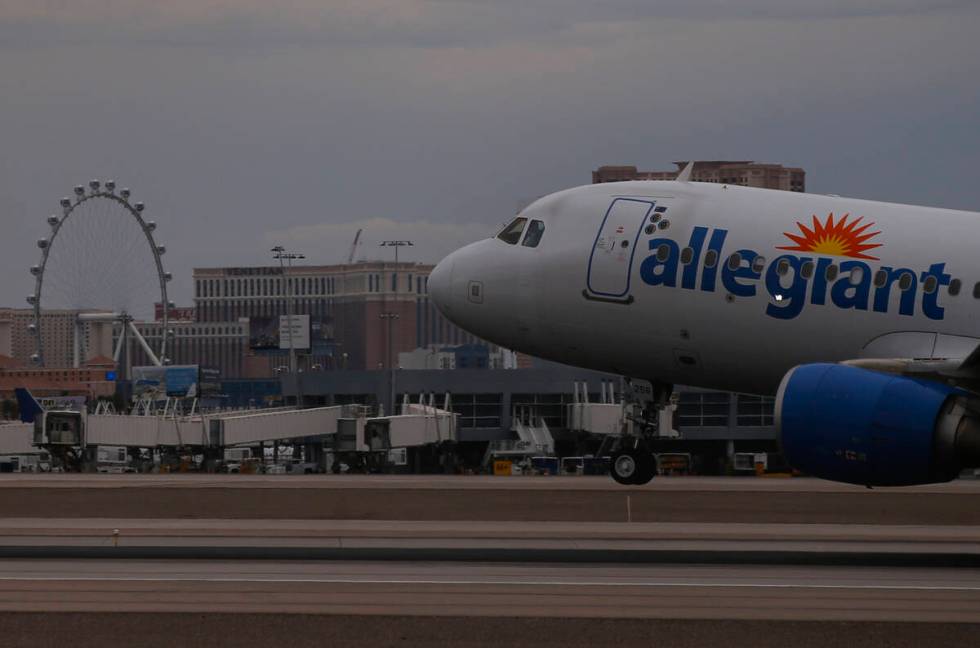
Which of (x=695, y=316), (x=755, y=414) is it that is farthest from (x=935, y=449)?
(x=755, y=414)

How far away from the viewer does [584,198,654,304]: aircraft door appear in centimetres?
2844

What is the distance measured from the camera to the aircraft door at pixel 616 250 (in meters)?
28.4

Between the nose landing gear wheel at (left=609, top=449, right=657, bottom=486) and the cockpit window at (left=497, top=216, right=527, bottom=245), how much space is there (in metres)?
4.40

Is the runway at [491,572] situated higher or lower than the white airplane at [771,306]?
lower

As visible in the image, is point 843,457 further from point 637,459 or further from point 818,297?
point 637,459

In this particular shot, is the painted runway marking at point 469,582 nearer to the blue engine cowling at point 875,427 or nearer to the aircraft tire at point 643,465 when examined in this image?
the blue engine cowling at point 875,427

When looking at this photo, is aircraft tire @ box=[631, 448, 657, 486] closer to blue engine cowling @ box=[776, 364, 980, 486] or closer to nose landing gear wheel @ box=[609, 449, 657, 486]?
nose landing gear wheel @ box=[609, 449, 657, 486]

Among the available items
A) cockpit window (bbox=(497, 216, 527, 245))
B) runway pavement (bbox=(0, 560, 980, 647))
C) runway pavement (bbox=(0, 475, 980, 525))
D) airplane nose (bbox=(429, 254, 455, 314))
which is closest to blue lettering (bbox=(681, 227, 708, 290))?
cockpit window (bbox=(497, 216, 527, 245))

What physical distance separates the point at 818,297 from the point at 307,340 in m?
174

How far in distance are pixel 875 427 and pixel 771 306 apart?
5310 mm

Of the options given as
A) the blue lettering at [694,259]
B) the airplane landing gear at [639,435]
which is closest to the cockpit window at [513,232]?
the airplane landing gear at [639,435]

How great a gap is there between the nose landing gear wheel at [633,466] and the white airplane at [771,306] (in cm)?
3

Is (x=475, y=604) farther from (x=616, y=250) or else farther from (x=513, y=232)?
(x=513, y=232)

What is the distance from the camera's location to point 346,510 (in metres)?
40.0
